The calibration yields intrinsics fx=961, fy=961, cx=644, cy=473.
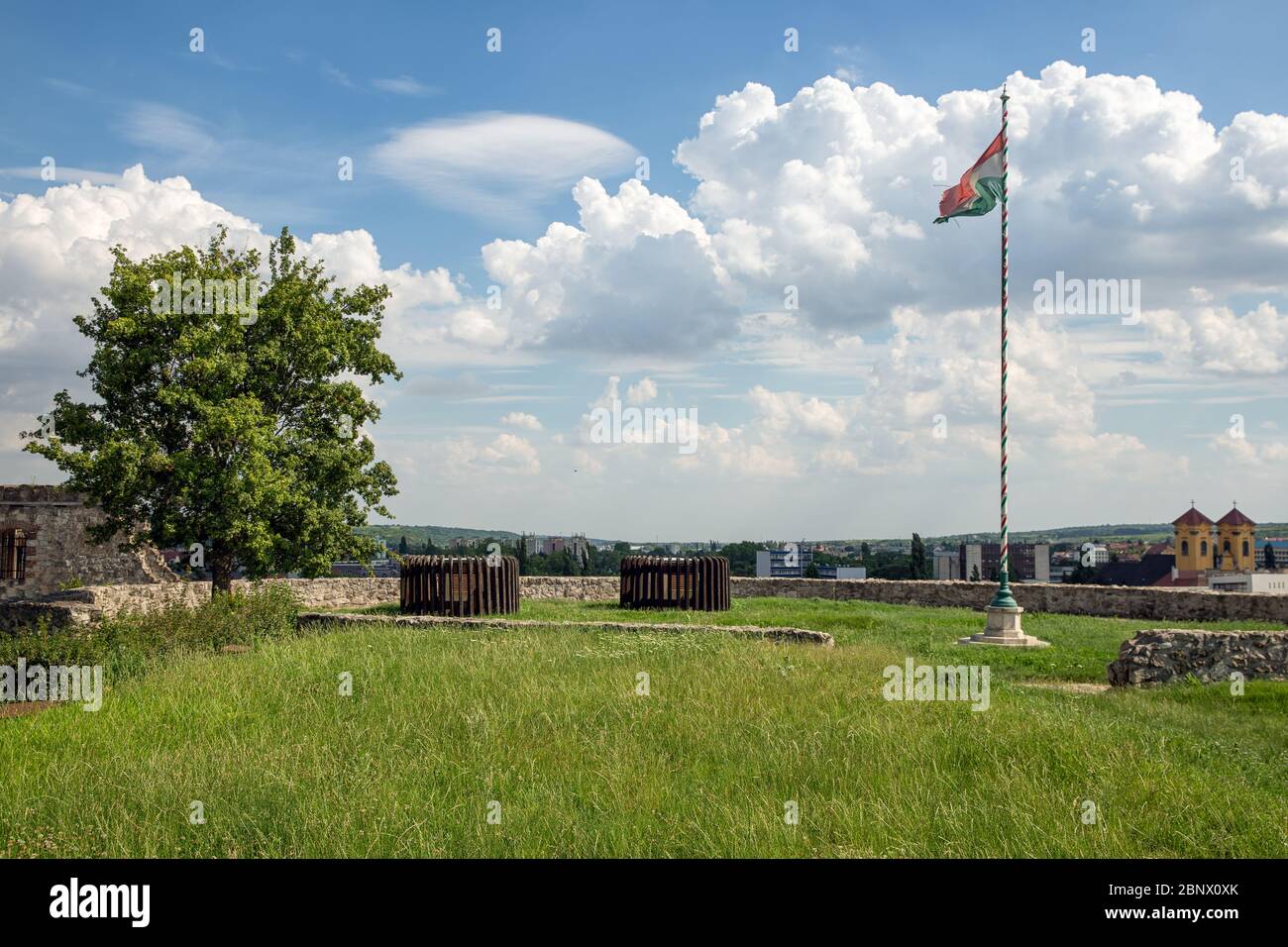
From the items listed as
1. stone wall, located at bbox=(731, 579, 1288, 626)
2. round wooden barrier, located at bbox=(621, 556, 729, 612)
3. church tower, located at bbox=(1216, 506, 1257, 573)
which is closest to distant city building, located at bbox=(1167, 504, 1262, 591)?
church tower, located at bbox=(1216, 506, 1257, 573)

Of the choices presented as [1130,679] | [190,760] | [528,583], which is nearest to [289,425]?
[528,583]

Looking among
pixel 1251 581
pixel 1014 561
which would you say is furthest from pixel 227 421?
pixel 1014 561

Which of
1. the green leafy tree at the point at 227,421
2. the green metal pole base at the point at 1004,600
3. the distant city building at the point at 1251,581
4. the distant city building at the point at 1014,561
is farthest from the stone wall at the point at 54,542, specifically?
the distant city building at the point at 1014,561

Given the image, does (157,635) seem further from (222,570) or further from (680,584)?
(680,584)

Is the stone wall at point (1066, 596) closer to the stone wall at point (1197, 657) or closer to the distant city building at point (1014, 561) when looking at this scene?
the stone wall at point (1197, 657)

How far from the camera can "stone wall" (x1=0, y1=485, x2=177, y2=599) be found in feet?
91.9

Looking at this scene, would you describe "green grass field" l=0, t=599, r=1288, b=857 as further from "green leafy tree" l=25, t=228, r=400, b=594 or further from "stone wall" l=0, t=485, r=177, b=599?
"stone wall" l=0, t=485, r=177, b=599

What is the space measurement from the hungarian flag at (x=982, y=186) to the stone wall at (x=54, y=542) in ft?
77.3

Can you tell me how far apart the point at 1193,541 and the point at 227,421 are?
2940 inches

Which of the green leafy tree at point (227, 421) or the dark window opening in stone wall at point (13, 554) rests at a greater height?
the green leafy tree at point (227, 421)

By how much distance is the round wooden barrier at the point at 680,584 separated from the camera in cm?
2275

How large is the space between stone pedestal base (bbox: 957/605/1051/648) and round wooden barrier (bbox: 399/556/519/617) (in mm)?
10045

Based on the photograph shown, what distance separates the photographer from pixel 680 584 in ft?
74.9
